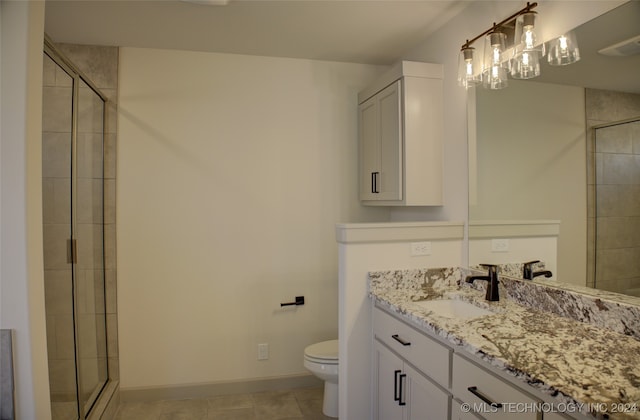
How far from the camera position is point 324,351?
2660mm

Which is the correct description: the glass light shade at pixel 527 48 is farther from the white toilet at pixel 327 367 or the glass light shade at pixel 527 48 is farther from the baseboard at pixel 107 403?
the baseboard at pixel 107 403

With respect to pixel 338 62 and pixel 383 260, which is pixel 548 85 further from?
pixel 338 62

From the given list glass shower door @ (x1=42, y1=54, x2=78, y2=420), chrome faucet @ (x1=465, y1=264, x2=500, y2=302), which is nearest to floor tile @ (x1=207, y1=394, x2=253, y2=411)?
glass shower door @ (x1=42, y1=54, x2=78, y2=420)

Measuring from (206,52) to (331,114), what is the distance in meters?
1.06

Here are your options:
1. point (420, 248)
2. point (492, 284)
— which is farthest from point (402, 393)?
point (420, 248)

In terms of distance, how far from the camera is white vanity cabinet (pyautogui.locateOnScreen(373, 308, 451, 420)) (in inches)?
62.5

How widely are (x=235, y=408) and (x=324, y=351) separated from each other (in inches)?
31.0

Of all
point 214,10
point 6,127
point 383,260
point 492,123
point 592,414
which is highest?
point 214,10

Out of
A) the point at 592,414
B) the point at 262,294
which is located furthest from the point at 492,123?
the point at 262,294

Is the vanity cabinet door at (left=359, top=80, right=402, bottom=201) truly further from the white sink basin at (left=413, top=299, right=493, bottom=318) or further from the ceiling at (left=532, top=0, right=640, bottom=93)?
the ceiling at (left=532, top=0, right=640, bottom=93)

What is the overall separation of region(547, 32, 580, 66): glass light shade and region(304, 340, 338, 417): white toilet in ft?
6.66

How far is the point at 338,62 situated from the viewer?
10.6 ft

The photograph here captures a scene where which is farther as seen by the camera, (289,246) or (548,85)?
(289,246)

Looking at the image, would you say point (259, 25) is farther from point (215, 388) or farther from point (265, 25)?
point (215, 388)
